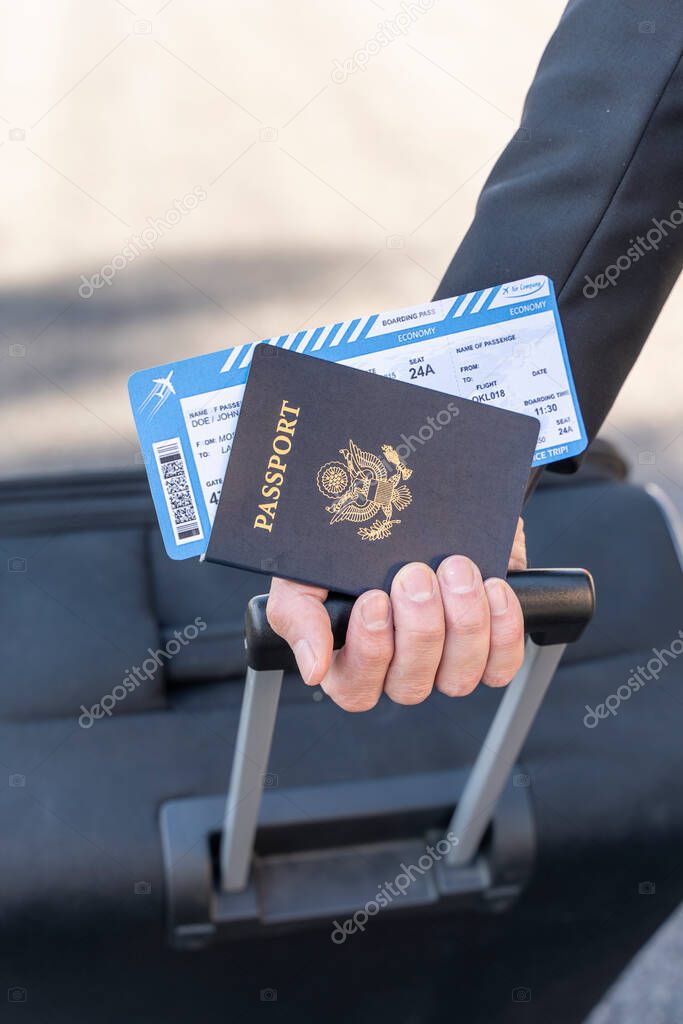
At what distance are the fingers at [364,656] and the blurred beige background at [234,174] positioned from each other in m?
0.90

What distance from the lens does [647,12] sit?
85 centimetres

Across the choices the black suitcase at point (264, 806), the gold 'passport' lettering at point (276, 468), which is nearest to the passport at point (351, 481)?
the gold 'passport' lettering at point (276, 468)

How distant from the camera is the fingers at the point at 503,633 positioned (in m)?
0.64

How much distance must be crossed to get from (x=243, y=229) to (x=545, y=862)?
121 cm

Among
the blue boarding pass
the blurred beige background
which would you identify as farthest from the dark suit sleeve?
the blurred beige background

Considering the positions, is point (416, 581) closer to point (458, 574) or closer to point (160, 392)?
point (458, 574)

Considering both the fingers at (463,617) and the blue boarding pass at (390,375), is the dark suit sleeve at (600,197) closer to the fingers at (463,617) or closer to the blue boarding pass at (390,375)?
the blue boarding pass at (390,375)

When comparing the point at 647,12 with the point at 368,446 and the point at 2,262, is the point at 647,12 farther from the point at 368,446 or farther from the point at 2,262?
the point at 2,262

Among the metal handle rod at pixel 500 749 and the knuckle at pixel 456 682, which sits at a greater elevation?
the knuckle at pixel 456 682

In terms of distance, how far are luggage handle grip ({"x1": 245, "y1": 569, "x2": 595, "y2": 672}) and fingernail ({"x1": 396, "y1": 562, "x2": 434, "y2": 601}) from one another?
4cm

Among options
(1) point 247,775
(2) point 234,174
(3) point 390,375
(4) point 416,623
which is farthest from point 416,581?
(2) point 234,174

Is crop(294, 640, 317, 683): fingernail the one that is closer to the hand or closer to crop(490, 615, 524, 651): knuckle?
the hand

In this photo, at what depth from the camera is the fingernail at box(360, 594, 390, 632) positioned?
0.62 meters

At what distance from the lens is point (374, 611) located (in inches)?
24.3
